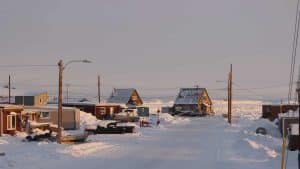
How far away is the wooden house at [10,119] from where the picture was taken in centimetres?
4288

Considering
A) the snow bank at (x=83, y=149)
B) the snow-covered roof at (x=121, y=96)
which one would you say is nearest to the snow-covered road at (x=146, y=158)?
the snow bank at (x=83, y=149)

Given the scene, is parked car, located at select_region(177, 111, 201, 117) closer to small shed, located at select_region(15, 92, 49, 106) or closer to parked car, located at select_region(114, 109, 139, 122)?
parked car, located at select_region(114, 109, 139, 122)

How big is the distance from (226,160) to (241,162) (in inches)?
43.0

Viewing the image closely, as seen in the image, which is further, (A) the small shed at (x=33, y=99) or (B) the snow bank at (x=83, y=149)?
(A) the small shed at (x=33, y=99)

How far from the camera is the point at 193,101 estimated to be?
4513 inches

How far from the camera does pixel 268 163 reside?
20641 mm

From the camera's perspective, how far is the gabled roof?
115188 mm

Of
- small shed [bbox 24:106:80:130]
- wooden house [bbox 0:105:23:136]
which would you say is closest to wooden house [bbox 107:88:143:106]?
small shed [bbox 24:106:80:130]

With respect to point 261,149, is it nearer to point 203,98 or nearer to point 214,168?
point 214,168

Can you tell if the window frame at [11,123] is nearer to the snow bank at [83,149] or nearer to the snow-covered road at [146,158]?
the snow bank at [83,149]

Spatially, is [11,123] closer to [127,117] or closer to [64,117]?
[64,117]

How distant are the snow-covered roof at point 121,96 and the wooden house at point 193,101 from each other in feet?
39.3

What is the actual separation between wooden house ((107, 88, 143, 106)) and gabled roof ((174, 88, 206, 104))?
11.0 meters

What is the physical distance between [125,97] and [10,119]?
209ft
